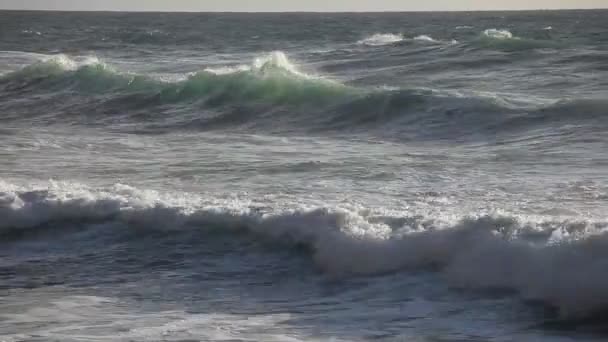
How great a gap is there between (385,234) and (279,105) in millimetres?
12610

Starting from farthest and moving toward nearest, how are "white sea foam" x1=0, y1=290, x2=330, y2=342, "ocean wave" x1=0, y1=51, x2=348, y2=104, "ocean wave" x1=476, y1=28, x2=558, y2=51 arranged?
1. "ocean wave" x1=476, y1=28, x2=558, y2=51
2. "ocean wave" x1=0, y1=51, x2=348, y2=104
3. "white sea foam" x1=0, y1=290, x2=330, y2=342

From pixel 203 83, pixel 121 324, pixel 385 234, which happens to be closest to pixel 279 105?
pixel 203 83

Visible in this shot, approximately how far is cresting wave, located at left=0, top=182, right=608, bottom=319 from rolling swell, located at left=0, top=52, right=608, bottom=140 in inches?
270

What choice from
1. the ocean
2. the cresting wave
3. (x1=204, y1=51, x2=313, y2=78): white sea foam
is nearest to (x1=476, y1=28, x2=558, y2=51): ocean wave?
(x1=204, y1=51, x2=313, y2=78): white sea foam

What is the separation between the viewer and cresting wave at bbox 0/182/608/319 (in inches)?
316

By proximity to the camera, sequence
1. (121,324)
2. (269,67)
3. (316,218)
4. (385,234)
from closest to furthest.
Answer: (121,324) → (385,234) → (316,218) → (269,67)

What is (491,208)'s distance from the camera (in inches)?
414

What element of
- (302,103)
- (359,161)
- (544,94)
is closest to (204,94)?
(302,103)

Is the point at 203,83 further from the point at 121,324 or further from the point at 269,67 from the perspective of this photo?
the point at 121,324

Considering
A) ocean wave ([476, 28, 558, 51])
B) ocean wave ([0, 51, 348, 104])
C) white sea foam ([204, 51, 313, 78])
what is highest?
ocean wave ([476, 28, 558, 51])

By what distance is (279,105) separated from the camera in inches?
859

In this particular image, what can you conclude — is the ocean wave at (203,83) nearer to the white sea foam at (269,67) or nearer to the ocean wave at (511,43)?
the white sea foam at (269,67)

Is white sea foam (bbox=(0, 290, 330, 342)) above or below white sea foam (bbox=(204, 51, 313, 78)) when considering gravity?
below

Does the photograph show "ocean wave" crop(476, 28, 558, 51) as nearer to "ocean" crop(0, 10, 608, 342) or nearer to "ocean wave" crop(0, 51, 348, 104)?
"ocean wave" crop(0, 51, 348, 104)
